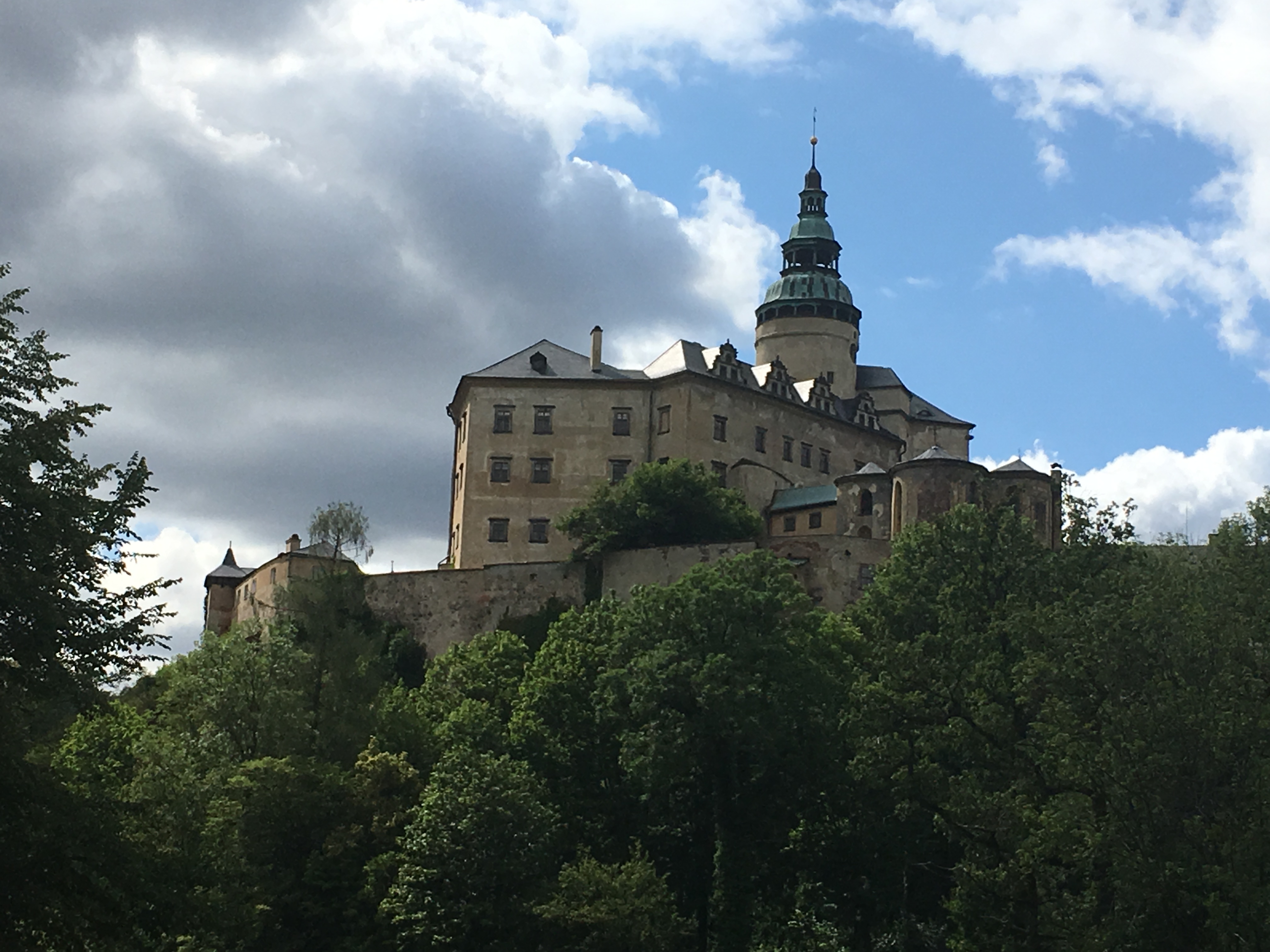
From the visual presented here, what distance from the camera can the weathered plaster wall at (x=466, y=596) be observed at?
69750mm

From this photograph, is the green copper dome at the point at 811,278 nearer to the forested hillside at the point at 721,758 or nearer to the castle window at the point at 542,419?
the castle window at the point at 542,419

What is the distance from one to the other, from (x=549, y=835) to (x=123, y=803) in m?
19.6

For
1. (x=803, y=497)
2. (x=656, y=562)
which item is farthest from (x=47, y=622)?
(x=803, y=497)

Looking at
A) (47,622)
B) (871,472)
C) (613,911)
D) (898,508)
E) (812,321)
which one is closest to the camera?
(47,622)

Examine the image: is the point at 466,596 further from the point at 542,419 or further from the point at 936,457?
the point at 936,457

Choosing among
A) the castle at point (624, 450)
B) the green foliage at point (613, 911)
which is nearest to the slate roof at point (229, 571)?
the castle at point (624, 450)

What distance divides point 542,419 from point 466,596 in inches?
562

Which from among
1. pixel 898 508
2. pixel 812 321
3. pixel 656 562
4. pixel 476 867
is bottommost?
pixel 476 867

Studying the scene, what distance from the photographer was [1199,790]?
1289 inches

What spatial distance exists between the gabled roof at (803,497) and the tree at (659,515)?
5.63 m

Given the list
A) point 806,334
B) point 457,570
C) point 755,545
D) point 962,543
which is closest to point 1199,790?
point 962,543

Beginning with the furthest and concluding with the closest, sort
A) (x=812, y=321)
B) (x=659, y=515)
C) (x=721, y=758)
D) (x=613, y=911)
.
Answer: (x=812, y=321) < (x=659, y=515) < (x=721, y=758) < (x=613, y=911)

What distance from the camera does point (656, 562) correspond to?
224 feet

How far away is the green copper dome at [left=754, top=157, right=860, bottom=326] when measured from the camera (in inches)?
3952
